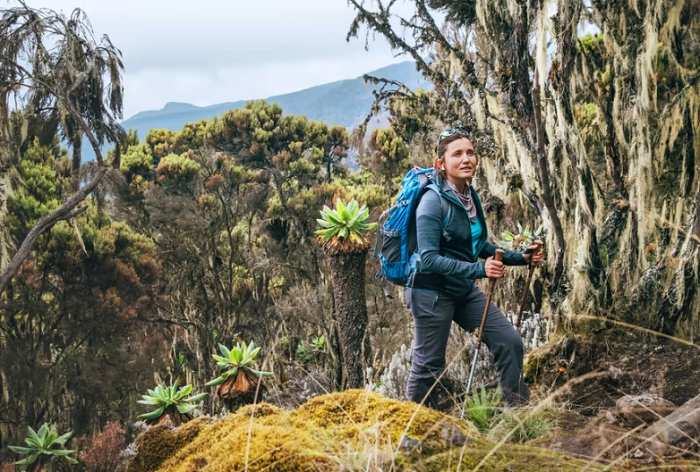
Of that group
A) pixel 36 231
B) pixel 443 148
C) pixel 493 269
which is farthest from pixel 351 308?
pixel 36 231

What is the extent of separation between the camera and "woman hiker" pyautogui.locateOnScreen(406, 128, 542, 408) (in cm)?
255

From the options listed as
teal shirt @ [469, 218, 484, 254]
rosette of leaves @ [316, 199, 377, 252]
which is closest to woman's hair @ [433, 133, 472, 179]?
teal shirt @ [469, 218, 484, 254]

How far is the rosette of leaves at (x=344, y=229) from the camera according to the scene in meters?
5.40

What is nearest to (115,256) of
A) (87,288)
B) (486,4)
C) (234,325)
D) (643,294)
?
(87,288)

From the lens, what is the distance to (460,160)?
264 centimetres

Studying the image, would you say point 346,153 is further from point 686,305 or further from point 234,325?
point 686,305

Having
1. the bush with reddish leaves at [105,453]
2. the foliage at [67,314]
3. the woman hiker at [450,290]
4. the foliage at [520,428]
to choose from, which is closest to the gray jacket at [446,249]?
the woman hiker at [450,290]

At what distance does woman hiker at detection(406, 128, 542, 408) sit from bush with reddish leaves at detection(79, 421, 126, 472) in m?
10.4

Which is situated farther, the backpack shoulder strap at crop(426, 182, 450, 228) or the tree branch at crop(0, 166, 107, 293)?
the tree branch at crop(0, 166, 107, 293)

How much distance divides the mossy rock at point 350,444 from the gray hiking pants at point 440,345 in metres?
0.74

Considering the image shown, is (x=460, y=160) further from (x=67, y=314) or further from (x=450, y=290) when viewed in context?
(x=67, y=314)

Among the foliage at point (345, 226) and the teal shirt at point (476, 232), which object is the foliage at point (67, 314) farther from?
the teal shirt at point (476, 232)

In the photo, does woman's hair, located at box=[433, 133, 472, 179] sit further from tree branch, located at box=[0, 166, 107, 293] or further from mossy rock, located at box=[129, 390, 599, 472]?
tree branch, located at box=[0, 166, 107, 293]

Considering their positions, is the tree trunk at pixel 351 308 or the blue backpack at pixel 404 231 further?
the tree trunk at pixel 351 308
